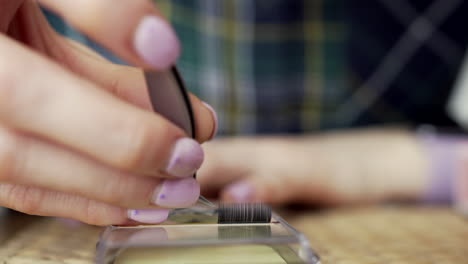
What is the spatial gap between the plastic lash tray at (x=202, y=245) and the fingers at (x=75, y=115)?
0.13ft

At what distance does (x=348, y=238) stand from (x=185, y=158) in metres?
0.17

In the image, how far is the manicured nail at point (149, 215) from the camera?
21 cm

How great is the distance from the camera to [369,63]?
95 cm

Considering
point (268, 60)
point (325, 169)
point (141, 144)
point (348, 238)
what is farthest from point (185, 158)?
point (268, 60)

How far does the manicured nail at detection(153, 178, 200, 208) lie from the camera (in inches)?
7.7

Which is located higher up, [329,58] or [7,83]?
[329,58]

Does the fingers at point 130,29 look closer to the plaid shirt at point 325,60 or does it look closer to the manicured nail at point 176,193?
the manicured nail at point 176,193

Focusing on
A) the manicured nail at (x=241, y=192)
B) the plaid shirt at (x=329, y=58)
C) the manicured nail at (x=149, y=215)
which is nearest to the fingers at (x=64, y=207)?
the manicured nail at (x=149, y=215)

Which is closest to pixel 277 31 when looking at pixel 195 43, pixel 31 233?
pixel 195 43

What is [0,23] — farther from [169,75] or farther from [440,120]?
[440,120]

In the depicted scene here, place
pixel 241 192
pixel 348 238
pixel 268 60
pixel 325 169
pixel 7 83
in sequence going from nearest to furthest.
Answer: pixel 7 83, pixel 348 238, pixel 241 192, pixel 325 169, pixel 268 60

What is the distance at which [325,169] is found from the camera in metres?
0.59

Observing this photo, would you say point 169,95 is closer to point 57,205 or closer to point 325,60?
point 57,205

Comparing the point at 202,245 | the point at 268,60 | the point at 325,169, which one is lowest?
the point at 202,245
